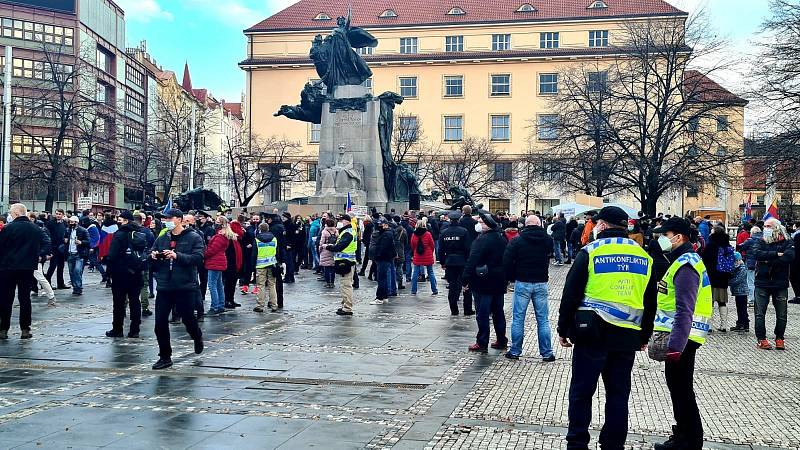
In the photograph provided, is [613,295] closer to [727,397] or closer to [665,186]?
[727,397]

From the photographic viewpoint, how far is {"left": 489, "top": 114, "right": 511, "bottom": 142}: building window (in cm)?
7362

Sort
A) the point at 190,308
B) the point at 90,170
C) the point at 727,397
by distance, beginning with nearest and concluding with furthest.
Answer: the point at 727,397 < the point at 190,308 < the point at 90,170

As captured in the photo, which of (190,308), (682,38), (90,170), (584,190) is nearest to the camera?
(190,308)

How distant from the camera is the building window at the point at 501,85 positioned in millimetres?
73250

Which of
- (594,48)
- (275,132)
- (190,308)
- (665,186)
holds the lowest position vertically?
(190,308)

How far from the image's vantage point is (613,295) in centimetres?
652

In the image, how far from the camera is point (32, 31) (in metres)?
65.2

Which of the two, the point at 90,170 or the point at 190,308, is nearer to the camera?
the point at 190,308

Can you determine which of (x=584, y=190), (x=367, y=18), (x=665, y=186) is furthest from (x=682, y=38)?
(x=367, y=18)

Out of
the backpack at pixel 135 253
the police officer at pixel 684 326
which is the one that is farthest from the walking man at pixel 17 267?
the police officer at pixel 684 326

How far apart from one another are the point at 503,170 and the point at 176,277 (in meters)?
61.7

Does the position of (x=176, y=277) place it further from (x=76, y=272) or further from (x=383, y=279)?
(x=76, y=272)

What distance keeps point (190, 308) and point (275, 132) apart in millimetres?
65836

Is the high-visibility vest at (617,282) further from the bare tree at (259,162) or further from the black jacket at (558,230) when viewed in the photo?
the bare tree at (259,162)
